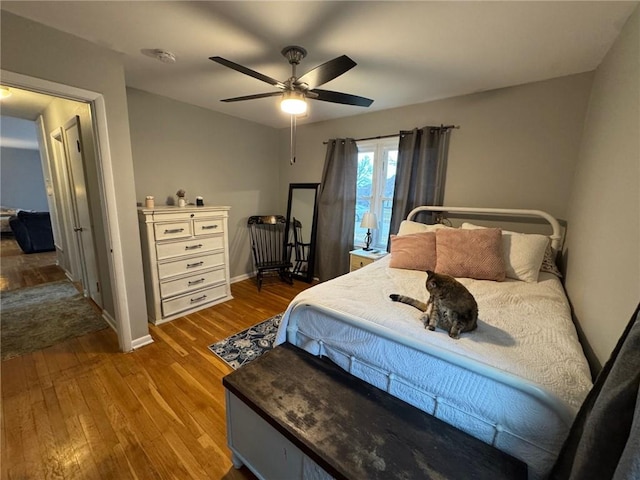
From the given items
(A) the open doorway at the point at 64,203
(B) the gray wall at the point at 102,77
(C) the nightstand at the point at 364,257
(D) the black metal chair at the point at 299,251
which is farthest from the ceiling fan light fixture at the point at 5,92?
(C) the nightstand at the point at 364,257

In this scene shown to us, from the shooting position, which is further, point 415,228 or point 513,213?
point 415,228

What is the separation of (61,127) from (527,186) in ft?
15.6

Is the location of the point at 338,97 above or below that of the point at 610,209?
above

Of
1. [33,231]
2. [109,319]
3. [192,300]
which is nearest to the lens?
[109,319]

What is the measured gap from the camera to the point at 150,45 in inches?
69.9

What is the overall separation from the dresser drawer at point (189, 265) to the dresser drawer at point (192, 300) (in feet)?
0.88

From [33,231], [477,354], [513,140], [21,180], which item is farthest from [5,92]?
[21,180]

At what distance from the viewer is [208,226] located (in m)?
2.90

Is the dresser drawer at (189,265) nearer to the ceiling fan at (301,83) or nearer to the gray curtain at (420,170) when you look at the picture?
the ceiling fan at (301,83)

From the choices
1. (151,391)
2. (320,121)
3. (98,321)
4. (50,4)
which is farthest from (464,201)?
(98,321)

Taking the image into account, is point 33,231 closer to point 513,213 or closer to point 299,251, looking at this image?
point 299,251

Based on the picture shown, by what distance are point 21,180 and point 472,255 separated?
10704 millimetres

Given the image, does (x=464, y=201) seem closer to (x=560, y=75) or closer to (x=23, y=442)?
(x=560, y=75)

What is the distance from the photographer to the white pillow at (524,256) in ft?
6.17
